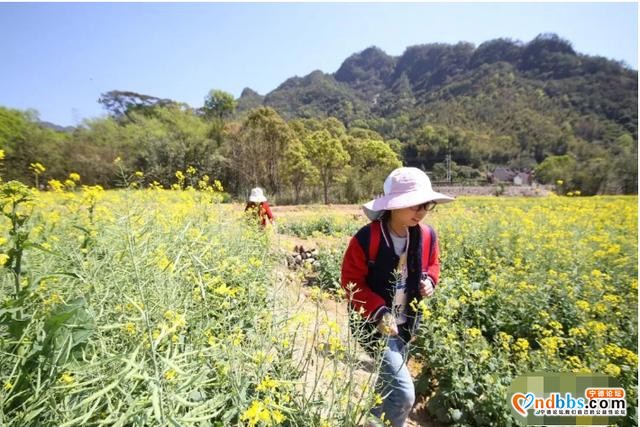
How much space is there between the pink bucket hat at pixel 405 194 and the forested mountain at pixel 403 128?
784 centimetres

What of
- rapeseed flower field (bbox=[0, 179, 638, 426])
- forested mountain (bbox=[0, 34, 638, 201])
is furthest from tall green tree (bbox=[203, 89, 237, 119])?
rapeseed flower field (bbox=[0, 179, 638, 426])

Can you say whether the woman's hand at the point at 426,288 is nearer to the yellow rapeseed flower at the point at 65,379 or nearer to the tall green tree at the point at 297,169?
the yellow rapeseed flower at the point at 65,379

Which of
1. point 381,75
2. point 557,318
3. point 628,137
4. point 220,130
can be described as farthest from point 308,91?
point 557,318

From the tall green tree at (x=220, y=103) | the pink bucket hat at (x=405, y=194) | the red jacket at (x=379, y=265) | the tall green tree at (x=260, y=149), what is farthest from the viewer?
the tall green tree at (x=220, y=103)

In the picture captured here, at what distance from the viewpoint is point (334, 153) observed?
2270 centimetres

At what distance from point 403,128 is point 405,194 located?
273 feet

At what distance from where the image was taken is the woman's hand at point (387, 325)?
1.65 m

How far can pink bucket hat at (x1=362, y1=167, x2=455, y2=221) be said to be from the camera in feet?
6.13

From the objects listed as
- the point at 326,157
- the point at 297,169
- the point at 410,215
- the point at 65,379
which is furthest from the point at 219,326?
the point at 326,157

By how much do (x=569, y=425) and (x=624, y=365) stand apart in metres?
0.62

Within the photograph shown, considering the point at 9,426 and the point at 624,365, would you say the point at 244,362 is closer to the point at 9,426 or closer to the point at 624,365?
the point at 9,426

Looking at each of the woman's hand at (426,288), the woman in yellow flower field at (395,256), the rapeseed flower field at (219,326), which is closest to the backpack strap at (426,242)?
the woman in yellow flower field at (395,256)

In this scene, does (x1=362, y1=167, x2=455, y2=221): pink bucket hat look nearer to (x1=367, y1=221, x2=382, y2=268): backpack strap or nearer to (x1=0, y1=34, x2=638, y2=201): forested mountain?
(x1=367, y1=221, x2=382, y2=268): backpack strap

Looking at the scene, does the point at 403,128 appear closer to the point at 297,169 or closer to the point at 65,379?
the point at 297,169
